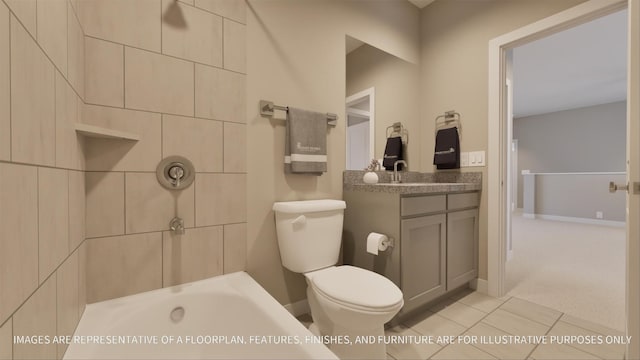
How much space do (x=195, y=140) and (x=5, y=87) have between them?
0.85m

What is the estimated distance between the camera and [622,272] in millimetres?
2434

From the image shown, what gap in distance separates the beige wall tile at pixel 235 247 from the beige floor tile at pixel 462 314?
1335 mm

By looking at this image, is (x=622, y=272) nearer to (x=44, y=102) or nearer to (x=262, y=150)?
(x=262, y=150)

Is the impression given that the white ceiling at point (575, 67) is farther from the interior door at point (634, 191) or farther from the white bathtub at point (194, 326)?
the white bathtub at point (194, 326)

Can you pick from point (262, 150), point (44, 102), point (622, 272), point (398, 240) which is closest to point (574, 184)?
point (622, 272)

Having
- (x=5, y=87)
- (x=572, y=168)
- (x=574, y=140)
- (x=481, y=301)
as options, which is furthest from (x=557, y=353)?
(x=574, y=140)

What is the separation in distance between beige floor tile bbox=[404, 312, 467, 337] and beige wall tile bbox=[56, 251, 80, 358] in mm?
1613

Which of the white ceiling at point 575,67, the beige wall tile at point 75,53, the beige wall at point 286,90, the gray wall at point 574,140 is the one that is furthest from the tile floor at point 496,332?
the gray wall at point 574,140

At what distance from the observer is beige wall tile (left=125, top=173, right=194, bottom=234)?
1.19 m

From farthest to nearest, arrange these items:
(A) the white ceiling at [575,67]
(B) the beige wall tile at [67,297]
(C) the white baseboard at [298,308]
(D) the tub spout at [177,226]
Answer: (A) the white ceiling at [575,67] → (C) the white baseboard at [298,308] → (D) the tub spout at [177,226] → (B) the beige wall tile at [67,297]

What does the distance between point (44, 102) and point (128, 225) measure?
67 centimetres

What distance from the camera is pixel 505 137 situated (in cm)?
203

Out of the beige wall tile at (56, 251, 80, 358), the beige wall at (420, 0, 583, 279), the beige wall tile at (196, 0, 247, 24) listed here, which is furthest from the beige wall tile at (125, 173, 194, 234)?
the beige wall at (420, 0, 583, 279)

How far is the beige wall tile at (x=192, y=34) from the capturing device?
1.28 meters
